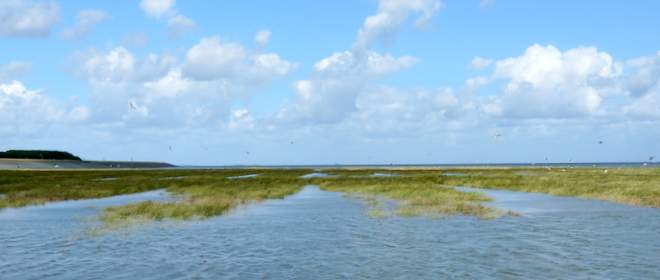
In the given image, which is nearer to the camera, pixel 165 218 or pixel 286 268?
pixel 286 268

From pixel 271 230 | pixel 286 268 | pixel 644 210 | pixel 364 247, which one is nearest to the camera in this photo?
pixel 286 268

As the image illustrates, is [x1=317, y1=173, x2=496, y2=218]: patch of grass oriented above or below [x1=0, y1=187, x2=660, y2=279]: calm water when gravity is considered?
above

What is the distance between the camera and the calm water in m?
19.5

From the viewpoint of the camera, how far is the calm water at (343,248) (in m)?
19.5

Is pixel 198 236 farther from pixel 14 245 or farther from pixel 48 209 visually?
pixel 48 209

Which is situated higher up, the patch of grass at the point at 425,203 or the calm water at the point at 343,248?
the patch of grass at the point at 425,203

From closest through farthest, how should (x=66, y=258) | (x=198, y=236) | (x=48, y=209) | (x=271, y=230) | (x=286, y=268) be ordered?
1. (x=286, y=268)
2. (x=66, y=258)
3. (x=198, y=236)
4. (x=271, y=230)
5. (x=48, y=209)

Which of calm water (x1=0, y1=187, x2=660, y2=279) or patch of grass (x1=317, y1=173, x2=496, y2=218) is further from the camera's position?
patch of grass (x1=317, y1=173, x2=496, y2=218)

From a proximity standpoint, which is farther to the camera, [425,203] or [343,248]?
[425,203]

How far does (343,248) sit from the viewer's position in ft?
79.3

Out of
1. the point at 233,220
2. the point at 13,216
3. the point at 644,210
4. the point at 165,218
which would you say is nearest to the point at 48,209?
the point at 13,216

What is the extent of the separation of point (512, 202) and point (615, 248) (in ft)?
73.4

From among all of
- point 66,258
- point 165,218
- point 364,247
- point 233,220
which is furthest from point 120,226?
point 364,247

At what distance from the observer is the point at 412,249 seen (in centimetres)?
2341
